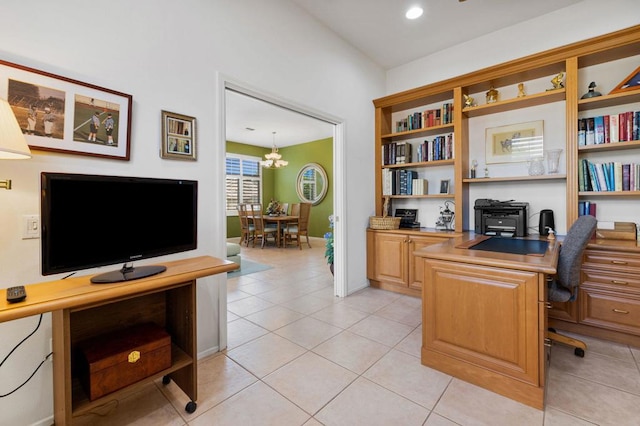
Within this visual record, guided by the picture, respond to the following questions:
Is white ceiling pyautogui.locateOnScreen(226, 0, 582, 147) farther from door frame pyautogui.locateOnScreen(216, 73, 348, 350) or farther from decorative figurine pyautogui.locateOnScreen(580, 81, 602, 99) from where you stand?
decorative figurine pyautogui.locateOnScreen(580, 81, 602, 99)

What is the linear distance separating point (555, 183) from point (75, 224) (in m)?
3.88

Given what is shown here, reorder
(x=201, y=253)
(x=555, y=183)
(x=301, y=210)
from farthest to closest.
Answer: (x=301, y=210), (x=555, y=183), (x=201, y=253)

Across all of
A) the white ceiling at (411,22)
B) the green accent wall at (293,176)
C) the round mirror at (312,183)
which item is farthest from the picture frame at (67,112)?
the round mirror at (312,183)

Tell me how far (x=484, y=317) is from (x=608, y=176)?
78.5 inches

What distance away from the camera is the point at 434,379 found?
185cm

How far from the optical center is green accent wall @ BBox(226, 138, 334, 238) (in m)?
7.86

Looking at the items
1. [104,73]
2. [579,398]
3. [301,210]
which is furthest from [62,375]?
[301,210]

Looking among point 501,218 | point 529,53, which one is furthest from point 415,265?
point 529,53

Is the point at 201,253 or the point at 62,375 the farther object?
the point at 201,253

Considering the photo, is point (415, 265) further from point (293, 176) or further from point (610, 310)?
point (293, 176)

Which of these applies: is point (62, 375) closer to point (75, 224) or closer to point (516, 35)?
point (75, 224)

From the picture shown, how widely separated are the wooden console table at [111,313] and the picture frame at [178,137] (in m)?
0.74


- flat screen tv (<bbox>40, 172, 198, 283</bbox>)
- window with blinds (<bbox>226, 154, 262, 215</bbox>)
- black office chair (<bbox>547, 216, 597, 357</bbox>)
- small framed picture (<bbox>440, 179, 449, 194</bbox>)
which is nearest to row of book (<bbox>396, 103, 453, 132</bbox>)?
small framed picture (<bbox>440, 179, 449, 194</bbox>)

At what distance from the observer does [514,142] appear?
3.17 metres
